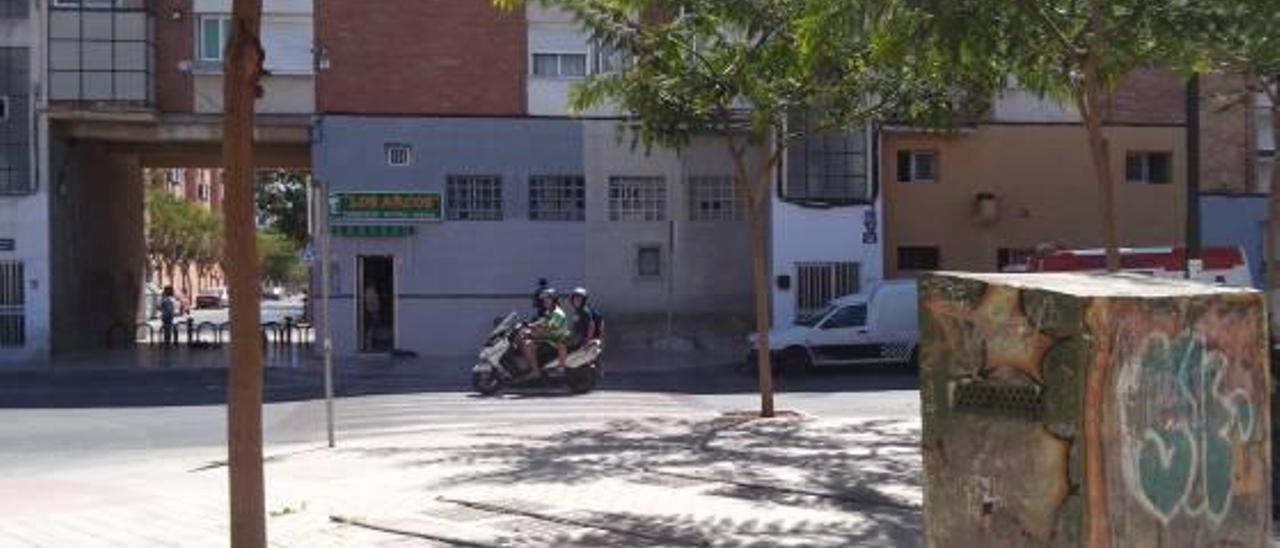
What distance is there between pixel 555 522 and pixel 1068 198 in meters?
27.0

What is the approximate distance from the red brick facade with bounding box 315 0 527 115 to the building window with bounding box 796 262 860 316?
278 inches

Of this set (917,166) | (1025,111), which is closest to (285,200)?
(917,166)

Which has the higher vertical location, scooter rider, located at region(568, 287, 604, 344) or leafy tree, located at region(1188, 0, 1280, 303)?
leafy tree, located at region(1188, 0, 1280, 303)

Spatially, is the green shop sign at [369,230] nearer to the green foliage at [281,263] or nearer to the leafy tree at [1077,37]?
the leafy tree at [1077,37]

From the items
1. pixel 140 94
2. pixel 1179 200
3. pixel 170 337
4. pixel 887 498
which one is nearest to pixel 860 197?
pixel 1179 200

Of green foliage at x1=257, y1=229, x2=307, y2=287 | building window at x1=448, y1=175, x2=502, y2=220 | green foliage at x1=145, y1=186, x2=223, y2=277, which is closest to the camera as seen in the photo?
building window at x1=448, y1=175, x2=502, y2=220

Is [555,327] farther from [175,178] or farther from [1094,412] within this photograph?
[175,178]

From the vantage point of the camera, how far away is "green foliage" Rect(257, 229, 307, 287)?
9294 centimetres

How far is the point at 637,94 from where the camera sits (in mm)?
16391

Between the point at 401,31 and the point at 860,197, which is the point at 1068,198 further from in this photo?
the point at 401,31

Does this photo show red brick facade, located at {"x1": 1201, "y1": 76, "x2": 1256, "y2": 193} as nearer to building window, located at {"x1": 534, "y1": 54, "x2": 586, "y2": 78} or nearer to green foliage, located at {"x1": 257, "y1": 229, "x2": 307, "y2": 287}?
building window, located at {"x1": 534, "y1": 54, "x2": 586, "y2": 78}

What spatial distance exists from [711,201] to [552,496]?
23381mm

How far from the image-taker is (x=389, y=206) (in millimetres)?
32000

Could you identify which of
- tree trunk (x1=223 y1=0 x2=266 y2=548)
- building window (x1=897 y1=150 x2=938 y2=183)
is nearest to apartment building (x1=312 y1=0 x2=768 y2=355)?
building window (x1=897 y1=150 x2=938 y2=183)
